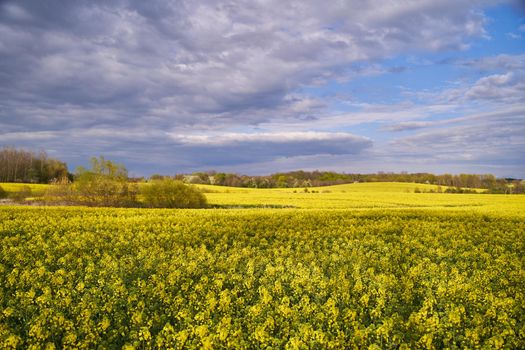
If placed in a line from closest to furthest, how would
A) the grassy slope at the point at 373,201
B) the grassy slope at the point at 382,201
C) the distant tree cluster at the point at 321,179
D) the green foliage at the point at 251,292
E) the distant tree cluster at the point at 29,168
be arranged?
the green foliage at the point at 251,292 < the grassy slope at the point at 382,201 < the grassy slope at the point at 373,201 < the distant tree cluster at the point at 29,168 < the distant tree cluster at the point at 321,179

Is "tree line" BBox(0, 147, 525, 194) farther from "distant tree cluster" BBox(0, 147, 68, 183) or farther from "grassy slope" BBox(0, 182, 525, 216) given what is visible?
"grassy slope" BBox(0, 182, 525, 216)

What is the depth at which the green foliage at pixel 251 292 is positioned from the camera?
25.8ft

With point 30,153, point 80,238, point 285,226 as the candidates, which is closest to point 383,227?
point 285,226

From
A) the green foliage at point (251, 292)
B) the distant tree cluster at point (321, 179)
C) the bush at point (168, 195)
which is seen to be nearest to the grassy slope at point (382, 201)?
the bush at point (168, 195)

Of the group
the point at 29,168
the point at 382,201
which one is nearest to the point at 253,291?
the point at 382,201

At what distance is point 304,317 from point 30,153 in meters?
136

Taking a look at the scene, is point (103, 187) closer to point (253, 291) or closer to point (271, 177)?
point (253, 291)

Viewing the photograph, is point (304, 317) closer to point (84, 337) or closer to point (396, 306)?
point (396, 306)

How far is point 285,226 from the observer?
2652cm

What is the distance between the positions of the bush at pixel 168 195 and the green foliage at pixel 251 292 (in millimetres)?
30090

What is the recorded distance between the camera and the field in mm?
7875

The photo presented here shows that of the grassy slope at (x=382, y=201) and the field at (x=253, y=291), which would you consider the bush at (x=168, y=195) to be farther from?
the field at (x=253, y=291)

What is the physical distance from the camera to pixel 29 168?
359 feet

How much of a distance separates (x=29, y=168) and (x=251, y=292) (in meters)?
119
